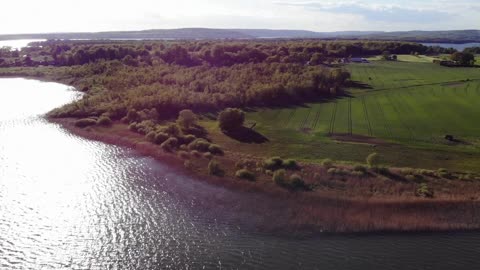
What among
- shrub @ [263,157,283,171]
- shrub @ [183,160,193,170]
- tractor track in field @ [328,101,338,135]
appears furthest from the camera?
tractor track in field @ [328,101,338,135]

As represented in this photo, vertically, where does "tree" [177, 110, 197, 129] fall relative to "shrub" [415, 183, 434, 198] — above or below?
above

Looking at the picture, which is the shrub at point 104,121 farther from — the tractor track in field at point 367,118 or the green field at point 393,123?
the tractor track in field at point 367,118

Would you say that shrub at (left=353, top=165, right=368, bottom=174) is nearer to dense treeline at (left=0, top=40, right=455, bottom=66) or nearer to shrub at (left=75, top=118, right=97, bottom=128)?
shrub at (left=75, top=118, right=97, bottom=128)

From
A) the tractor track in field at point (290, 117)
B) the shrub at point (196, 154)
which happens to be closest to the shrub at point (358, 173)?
the shrub at point (196, 154)

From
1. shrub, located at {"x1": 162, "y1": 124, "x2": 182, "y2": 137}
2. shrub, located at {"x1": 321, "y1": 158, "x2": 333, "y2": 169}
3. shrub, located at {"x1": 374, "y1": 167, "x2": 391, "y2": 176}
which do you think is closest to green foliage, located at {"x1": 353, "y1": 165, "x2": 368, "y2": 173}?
shrub, located at {"x1": 374, "y1": 167, "x2": 391, "y2": 176}

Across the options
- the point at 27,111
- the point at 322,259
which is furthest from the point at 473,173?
the point at 27,111

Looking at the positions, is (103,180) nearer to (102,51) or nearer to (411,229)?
(411,229)
